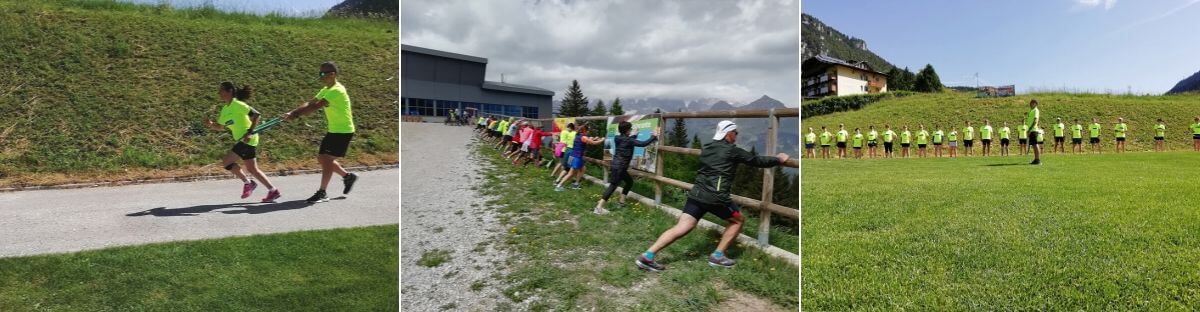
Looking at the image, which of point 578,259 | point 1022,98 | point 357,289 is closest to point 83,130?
point 357,289

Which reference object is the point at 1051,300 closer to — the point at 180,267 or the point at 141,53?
the point at 180,267

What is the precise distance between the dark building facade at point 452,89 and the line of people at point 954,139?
8616mm

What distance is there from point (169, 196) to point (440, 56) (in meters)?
3.87

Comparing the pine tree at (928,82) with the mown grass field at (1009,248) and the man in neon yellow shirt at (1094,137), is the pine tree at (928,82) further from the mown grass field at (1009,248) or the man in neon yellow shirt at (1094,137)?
the mown grass field at (1009,248)

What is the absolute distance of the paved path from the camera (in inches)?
136

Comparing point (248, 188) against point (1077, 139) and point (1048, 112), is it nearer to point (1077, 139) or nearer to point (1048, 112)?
point (1077, 139)

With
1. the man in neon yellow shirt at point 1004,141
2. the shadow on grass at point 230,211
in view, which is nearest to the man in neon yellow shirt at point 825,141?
the man in neon yellow shirt at point 1004,141

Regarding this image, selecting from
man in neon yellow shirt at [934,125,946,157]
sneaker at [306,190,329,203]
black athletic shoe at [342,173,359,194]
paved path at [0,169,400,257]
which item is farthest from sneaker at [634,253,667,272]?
man in neon yellow shirt at [934,125,946,157]

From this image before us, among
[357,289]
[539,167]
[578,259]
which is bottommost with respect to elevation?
A: [357,289]

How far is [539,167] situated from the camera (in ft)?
7.94

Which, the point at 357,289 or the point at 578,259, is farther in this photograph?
the point at 357,289

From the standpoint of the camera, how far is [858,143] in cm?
1351

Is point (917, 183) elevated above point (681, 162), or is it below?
below

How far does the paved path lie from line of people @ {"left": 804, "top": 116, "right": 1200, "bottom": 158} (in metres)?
8.08
